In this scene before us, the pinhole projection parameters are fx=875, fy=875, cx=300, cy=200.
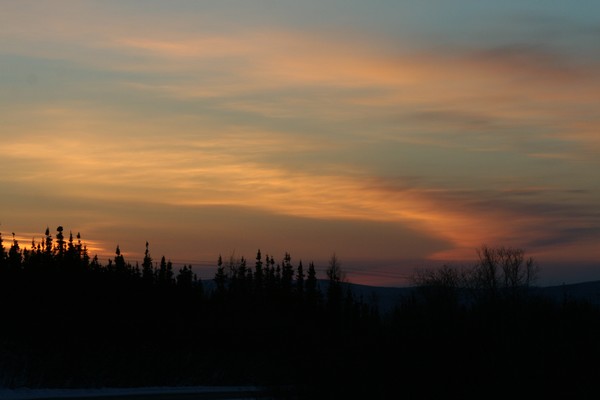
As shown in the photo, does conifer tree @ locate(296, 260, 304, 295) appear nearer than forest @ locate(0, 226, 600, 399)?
No

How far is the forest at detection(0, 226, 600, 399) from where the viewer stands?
2428cm

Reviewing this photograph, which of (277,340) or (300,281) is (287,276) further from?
(277,340)

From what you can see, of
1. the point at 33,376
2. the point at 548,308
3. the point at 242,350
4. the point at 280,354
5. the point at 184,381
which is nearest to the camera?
the point at 280,354

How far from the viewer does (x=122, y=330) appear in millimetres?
59281

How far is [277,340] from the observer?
95.4 ft

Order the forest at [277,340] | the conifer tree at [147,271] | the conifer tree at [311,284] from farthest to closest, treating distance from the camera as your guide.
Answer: the conifer tree at [311,284] < the conifer tree at [147,271] < the forest at [277,340]

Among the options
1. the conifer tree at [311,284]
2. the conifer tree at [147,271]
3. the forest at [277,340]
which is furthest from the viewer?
the conifer tree at [311,284]

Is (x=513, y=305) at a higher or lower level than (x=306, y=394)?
higher

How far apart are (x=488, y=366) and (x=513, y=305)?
6244 mm

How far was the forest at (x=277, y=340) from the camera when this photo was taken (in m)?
24.3

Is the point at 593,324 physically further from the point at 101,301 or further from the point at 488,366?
the point at 101,301

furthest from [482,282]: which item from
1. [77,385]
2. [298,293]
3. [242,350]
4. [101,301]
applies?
[77,385]

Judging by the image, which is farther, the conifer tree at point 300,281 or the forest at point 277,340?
the conifer tree at point 300,281

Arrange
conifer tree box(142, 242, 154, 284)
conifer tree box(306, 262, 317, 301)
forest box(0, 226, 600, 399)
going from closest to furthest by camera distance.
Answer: forest box(0, 226, 600, 399)
conifer tree box(142, 242, 154, 284)
conifer tree box(306, 262, 317, 301)
